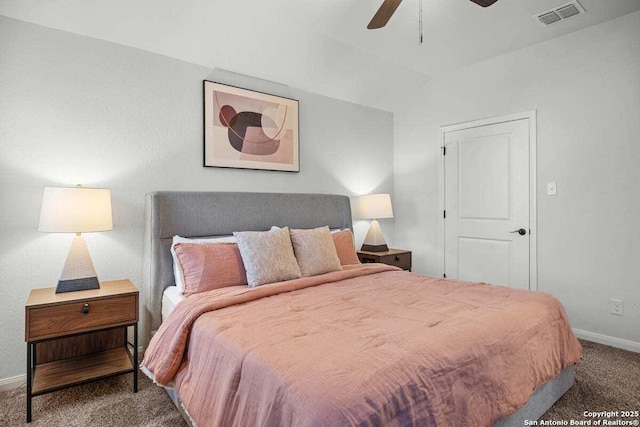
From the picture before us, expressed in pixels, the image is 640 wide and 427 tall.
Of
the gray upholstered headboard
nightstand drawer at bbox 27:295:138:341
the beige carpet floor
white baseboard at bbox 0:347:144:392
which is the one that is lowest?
the beige carpet floor

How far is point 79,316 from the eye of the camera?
2.09 meters

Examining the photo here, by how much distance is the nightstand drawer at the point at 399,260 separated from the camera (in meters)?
3.78

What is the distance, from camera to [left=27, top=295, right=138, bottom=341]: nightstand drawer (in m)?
1.96

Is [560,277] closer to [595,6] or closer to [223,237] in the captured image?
[595,6]

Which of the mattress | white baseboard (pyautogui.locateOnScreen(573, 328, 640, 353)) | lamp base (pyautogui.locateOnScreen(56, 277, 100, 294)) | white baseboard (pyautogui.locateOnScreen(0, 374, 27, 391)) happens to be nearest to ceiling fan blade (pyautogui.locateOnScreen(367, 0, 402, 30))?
the mattress

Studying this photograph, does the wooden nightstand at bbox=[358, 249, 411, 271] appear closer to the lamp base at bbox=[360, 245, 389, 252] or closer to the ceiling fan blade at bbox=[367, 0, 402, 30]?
the lamp base at bbox=[360, 245, 389, 252]

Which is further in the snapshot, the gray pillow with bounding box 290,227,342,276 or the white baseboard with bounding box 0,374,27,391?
the gray pillow with bounding box 290,227,342,276

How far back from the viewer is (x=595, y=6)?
8.95 ft

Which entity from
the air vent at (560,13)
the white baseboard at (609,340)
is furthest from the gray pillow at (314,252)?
the air vent at (560,13)

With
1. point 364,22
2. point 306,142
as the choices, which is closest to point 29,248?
point 306,142

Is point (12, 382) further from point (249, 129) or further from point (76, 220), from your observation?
point (249, 129)

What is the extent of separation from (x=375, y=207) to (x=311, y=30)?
184 cm

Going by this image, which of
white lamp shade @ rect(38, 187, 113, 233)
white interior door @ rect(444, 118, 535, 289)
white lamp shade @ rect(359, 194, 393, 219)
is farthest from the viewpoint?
white lamp shade @ rect(359, 194, 393, 219)

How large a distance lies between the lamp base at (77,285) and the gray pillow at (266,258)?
932 mm
